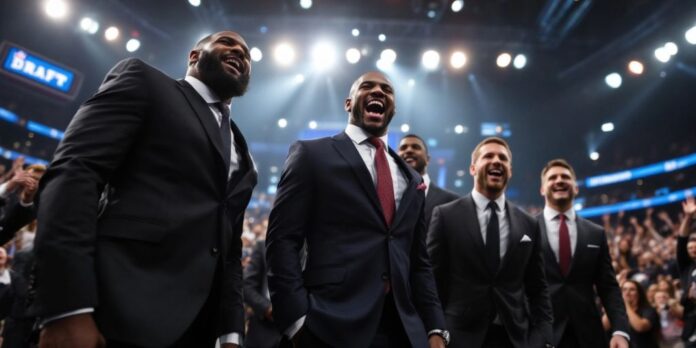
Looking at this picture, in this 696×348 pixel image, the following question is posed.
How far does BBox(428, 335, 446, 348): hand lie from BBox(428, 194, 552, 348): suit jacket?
1.76 ft

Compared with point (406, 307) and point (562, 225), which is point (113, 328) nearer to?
point (406, 307)

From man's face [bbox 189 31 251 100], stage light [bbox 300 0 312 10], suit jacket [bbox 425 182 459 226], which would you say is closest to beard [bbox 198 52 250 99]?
man's face [bbox 189 31 251 100]

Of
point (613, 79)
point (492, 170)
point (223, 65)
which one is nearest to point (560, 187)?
point (492, 170)

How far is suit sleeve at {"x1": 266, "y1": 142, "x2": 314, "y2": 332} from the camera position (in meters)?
1.94

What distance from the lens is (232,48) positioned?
7.20ft

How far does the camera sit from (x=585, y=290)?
352 cm

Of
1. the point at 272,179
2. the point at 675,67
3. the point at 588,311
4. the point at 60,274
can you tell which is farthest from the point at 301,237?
the point at 272,179

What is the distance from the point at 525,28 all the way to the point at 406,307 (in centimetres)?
1408

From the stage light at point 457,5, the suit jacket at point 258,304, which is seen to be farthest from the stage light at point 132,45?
the suit jacket at point 258,304

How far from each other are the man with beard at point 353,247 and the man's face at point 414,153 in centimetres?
183

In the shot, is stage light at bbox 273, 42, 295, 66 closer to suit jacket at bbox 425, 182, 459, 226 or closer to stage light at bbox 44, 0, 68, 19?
stage light at bbox 44, 0, 68, 19

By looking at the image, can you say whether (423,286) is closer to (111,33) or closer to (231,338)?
(231,338)

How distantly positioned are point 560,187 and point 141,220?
3.25 meters

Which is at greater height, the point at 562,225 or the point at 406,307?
the point at 562,225
